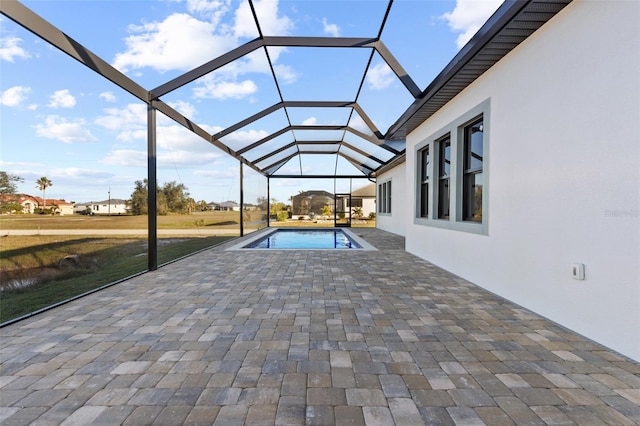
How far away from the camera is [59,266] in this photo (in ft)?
12.1

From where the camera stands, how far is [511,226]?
3.46 m

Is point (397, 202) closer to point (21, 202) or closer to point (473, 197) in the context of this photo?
point (473, 197)

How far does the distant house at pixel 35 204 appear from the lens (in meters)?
2.84

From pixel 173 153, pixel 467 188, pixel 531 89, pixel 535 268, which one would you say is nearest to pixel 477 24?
pixel 531 89

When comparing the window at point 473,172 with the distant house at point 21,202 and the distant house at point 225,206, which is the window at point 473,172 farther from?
the distant house at point 225,206

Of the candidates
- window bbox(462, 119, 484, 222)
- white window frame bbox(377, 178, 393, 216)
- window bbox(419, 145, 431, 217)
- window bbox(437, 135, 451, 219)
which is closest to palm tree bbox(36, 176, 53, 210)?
window bbox(462, 119, 484, 222)

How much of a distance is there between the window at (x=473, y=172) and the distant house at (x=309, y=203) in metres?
12.6

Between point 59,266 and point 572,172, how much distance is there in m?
5.63

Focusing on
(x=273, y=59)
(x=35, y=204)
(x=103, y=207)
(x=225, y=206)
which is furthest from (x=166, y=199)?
(x=225, y=206)

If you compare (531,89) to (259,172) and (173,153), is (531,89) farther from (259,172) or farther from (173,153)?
(259,172)

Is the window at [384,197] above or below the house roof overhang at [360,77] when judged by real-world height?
below

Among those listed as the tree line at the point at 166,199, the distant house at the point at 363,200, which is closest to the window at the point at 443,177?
the tree line at the point at 166,199

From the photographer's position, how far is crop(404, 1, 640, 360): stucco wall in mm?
A: 2186

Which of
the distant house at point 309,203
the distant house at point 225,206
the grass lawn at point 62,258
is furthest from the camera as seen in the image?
the distant house at point 309,203
